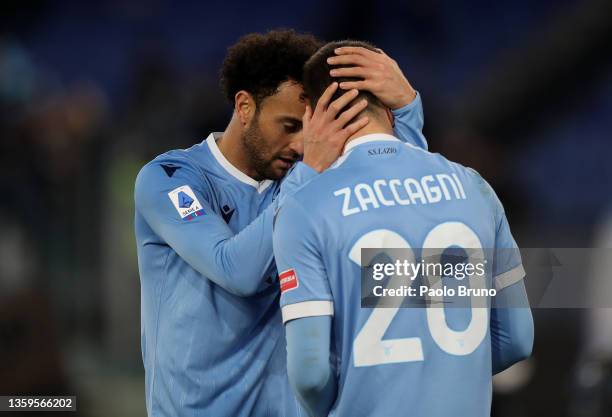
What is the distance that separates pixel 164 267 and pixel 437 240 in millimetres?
1044

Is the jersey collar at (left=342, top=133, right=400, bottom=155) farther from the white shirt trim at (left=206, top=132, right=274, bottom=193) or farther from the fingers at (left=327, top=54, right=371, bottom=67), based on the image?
the white shirt trim at (left=206, top=132, right=274, bottom=193)

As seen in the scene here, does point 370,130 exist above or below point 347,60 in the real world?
below

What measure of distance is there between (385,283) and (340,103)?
0.49 meters

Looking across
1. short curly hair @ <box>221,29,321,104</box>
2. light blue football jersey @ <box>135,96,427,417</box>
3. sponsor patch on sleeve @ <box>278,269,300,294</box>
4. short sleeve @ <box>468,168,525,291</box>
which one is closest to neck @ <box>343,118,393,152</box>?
short sleeve @ <box>468,168,525,291</box>

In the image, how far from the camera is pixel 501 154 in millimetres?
8711

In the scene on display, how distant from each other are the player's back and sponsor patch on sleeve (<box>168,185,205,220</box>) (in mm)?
575

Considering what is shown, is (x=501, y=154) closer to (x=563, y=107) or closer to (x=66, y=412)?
(x=563, y=107)

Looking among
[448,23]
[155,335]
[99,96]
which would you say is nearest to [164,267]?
[155,335]

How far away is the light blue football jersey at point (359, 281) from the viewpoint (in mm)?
2316

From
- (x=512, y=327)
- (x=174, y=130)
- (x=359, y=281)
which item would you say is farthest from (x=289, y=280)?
(x=174, y=130)

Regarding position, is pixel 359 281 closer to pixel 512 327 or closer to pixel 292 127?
pixel 512 327

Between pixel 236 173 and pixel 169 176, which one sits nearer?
pixel 169 176

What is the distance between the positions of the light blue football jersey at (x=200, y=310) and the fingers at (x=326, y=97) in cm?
48

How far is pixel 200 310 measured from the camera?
115 inches
